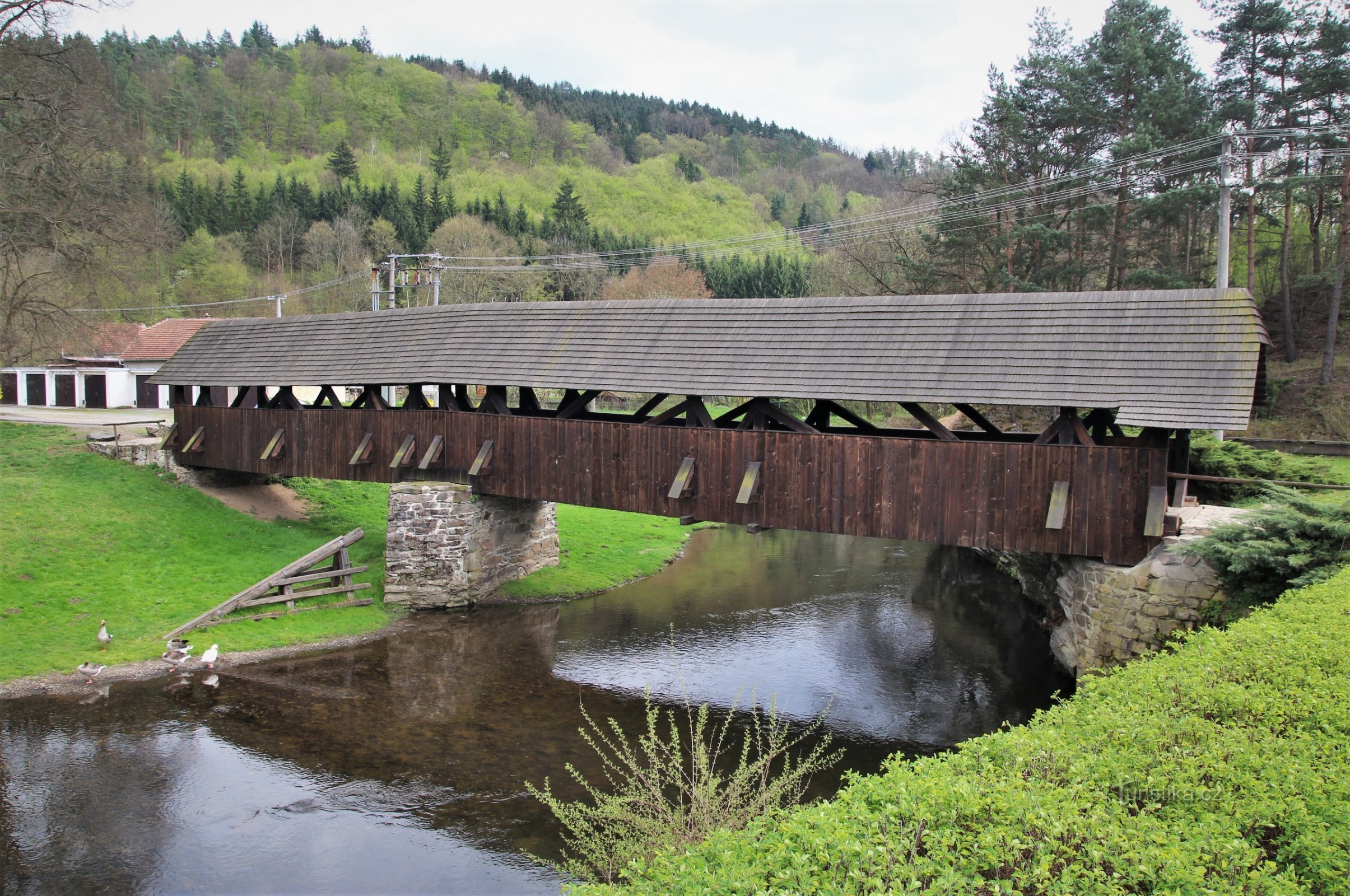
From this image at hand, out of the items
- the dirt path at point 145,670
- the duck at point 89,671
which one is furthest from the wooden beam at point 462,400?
the duck at point 89,671

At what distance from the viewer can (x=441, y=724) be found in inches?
442

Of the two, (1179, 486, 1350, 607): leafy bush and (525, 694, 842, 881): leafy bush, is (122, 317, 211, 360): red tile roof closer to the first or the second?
(525, 694, 842, 881): leafy bush

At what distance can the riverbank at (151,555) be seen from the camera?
13695mm

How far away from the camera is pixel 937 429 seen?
11750 mm

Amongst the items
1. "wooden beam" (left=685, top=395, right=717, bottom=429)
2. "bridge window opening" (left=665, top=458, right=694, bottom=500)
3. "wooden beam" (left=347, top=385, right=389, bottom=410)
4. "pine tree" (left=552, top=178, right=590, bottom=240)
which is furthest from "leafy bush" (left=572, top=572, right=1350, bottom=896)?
"pine tree" (left=552, top=178, right=590, bottom=240)

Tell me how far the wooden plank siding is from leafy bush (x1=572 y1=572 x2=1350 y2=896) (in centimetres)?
529

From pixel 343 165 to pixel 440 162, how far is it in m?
7.72

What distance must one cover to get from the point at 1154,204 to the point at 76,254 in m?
27.4

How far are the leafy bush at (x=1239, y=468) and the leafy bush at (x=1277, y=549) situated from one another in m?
4.56

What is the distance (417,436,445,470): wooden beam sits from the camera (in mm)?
16125

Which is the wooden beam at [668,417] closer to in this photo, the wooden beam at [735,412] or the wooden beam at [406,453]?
the wooden beam at [735,412]

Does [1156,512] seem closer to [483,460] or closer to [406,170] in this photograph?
[483,460]

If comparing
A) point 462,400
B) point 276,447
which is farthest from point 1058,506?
point 276,447

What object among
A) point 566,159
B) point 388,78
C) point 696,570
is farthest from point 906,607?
point 388,78
